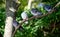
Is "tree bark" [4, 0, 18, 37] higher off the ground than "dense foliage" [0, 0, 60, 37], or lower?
higher

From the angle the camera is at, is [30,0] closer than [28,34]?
No

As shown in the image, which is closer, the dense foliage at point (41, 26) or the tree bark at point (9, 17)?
the tree bark at point (9, 17)

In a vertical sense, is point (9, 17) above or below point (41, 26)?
above

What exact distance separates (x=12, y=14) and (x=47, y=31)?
38 centimetres

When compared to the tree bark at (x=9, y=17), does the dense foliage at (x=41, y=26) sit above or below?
below

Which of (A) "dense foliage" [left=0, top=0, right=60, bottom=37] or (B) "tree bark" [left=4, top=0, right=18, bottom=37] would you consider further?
(A) "dense foliage" [left=0, top=0, right=60, bottom=37]

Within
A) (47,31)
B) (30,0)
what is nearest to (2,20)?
(47,31)

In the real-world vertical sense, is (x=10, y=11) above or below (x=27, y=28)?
above

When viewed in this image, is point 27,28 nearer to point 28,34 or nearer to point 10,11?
point 28,34

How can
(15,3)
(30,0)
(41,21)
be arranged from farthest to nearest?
1. (30,0)
2. (41,21)
3. (15,3)

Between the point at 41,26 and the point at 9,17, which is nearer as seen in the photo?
the point at 9,17

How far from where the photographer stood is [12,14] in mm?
386

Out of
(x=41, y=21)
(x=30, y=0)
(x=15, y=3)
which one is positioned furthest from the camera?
(x=30, y=0)

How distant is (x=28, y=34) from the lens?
25.6 inches
